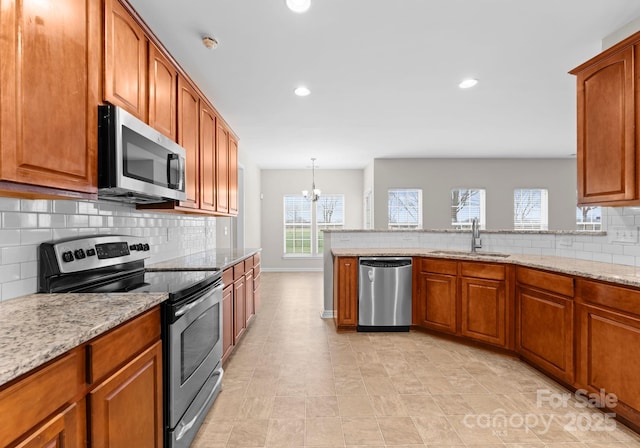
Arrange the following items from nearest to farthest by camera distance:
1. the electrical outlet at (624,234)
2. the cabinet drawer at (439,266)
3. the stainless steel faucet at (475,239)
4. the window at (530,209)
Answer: the electrical outlet at (624,234), the cabinet drawer at (439,266), the stainless steel faucet at (475,239), the window at (530,209)

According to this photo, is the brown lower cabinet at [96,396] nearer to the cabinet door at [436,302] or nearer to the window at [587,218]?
the cabinet door at [436,302]

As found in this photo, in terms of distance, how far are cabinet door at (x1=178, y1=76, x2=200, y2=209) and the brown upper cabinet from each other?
305 centimetres

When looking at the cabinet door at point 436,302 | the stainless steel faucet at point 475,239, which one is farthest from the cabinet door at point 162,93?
the stainless steel faucet at point 475,239

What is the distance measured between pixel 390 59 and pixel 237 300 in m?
2.51

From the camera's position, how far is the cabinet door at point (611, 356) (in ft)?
5.96

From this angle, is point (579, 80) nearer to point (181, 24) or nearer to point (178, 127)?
point (181, 24)

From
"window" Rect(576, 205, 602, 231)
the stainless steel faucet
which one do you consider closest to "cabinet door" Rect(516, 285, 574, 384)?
the stainless steel faucet

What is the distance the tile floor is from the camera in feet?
5.93

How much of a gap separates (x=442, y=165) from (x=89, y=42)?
6.43 m

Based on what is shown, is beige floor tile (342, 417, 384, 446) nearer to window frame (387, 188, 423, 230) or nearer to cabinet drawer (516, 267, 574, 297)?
cabinet drawer (516, 267, 574, 297)

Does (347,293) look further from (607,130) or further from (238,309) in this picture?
(607,130)

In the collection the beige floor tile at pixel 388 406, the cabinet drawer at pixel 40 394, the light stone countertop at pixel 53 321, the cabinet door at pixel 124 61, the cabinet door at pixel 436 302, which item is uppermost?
the cabinet door at pixel 124 61

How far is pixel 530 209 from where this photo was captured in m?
6.89

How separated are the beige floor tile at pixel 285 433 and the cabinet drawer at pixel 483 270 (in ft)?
6.81
